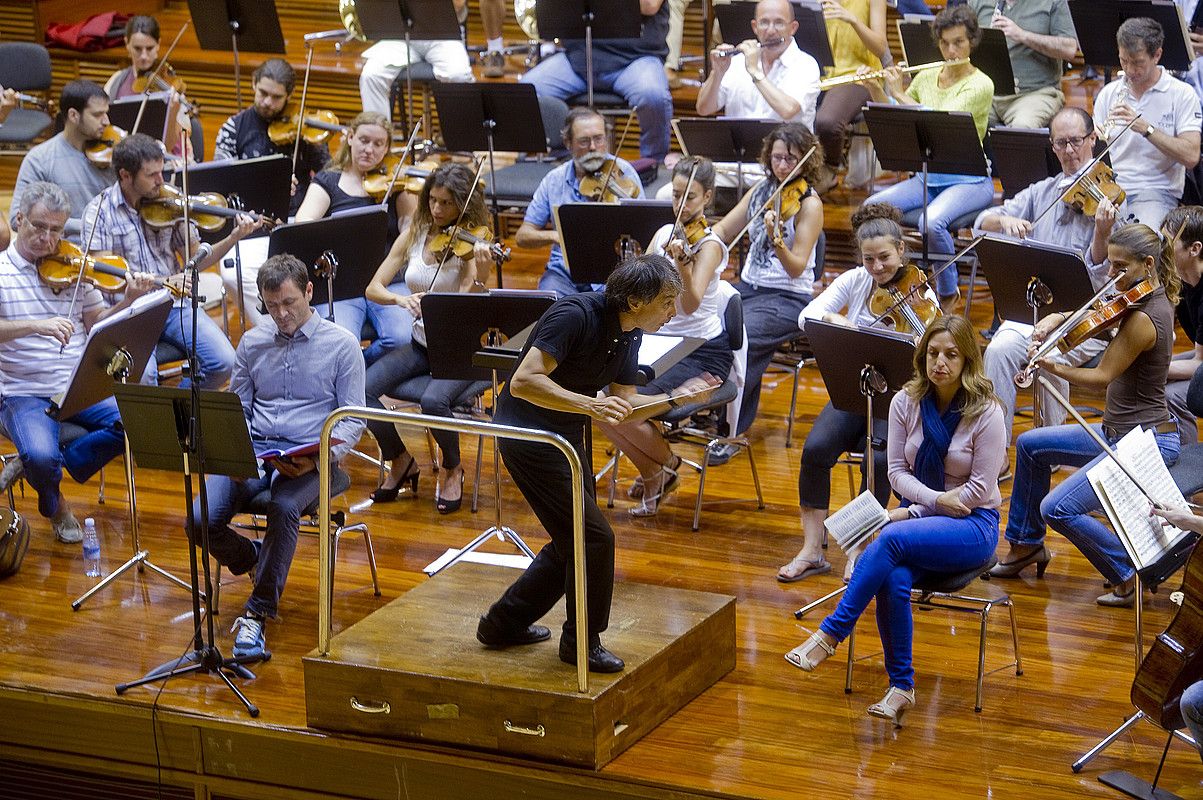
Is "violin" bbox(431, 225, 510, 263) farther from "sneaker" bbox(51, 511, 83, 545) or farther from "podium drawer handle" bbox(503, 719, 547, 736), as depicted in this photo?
"podium drawer handle" bbox(503, 719, 547, 736)

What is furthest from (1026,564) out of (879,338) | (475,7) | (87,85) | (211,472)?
(475,7)

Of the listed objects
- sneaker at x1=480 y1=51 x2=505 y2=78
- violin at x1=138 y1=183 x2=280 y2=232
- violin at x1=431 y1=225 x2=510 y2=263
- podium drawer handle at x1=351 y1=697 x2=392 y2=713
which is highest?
sneaker at x1=480 y1=51 x2=505 y2=78

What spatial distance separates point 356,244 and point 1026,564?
99.9 inches

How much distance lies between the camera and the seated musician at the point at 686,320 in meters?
5.12

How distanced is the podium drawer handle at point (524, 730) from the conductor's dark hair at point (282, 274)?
5.28 feet

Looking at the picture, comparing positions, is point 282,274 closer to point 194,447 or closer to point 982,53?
point 194,447

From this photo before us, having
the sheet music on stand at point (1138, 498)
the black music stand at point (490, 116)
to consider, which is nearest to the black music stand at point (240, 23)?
the black music stand at point (490, 116)

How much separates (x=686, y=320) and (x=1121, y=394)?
4.85 ft

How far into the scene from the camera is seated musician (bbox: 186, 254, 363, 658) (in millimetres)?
4488

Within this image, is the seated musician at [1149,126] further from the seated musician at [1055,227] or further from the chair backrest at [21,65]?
the chair backrest at [21,65]

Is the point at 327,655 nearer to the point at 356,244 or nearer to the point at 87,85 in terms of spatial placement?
the point at 356,244

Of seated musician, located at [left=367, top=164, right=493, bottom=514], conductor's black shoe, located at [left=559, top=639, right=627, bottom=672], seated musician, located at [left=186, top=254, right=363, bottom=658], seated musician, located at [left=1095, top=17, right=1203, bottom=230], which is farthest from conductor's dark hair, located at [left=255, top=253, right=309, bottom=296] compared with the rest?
seated musician, located at [left=1095, top=17, right=1203, bottom=230]

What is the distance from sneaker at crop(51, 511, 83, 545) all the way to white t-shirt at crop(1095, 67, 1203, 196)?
4073mm

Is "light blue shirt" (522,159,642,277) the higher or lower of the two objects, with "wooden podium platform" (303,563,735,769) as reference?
higher
